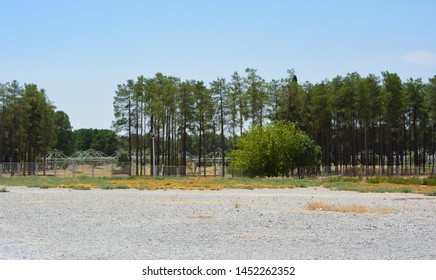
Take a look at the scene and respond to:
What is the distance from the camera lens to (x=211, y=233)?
16844 millimetres

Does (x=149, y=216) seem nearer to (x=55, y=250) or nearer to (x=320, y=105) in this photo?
(x=55, y=250)

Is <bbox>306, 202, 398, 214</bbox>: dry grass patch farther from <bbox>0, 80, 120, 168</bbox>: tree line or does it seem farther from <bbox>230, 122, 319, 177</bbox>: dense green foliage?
<bbox>0, 80, 120, 168</bbox>: tree line

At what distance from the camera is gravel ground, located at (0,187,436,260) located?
13.3m

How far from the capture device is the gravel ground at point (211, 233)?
1330 centimetres

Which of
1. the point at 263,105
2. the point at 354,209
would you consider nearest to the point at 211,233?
the point at 354,209

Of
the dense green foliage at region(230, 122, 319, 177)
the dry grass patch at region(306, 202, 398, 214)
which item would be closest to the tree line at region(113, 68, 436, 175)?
the dense green foliage at region(230, 122, 319, 177)

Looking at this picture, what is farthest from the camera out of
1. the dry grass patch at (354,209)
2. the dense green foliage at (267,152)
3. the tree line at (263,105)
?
the tree line at (263,105)

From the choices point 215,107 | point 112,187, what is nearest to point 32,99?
point 215,107

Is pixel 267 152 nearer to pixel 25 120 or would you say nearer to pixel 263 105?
pixel 263 105

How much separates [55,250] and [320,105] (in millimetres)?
83073

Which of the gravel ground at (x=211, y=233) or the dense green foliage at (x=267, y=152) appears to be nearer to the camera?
the gravel ground at (x=211, y=233)

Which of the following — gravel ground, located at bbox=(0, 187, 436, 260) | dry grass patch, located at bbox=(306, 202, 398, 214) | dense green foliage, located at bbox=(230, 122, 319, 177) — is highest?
dense green foliage, located at bbox=(230, 122, 319, 177)

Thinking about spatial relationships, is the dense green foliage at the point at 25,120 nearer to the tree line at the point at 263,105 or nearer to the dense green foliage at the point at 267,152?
the tree line at the point at 263,105

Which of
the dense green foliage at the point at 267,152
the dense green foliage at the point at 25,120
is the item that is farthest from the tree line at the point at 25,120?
the dense green foliage at the point at 267,152
